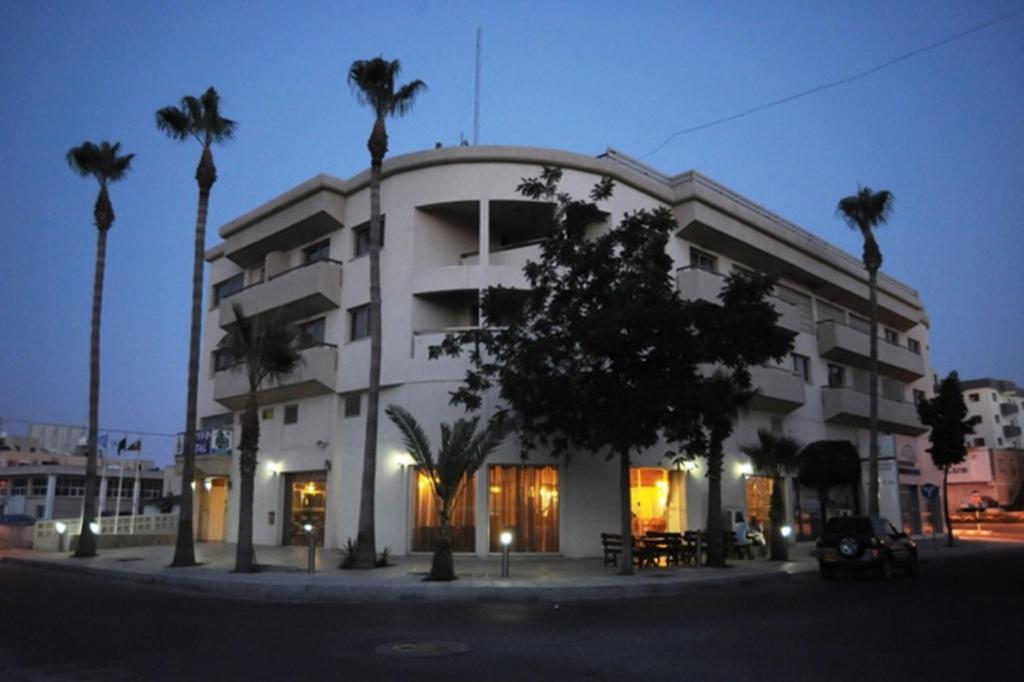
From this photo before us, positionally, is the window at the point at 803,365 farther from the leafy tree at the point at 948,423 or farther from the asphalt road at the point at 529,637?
the asphalt road at the point at 529,637

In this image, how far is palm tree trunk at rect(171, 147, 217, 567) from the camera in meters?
22.4

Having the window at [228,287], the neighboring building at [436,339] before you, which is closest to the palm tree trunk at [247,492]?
the neighboring building at [436,339]

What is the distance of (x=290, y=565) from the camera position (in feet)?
71.7

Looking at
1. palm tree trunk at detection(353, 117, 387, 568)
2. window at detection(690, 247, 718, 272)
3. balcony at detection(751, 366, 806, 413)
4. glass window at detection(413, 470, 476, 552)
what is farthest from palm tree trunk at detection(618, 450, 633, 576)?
window at detection(690, 247, 718, 272)

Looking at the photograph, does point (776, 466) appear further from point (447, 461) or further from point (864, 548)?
point (447, 461)

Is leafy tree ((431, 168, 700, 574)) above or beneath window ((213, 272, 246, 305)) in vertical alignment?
beneath

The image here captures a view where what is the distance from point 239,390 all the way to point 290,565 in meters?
12.4

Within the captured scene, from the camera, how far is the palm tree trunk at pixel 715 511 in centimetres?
2236

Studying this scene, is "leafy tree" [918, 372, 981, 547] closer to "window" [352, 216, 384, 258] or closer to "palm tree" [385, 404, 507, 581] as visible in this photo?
"palm tree" [385, 404, 507, 581]

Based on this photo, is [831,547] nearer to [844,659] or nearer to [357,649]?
[844,659]

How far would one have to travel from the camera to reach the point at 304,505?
30.6 meters

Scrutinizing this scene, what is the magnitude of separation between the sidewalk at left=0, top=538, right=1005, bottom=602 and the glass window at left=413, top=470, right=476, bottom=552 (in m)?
1.17

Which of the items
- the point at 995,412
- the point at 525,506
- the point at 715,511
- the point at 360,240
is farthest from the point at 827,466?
the point at 995,412

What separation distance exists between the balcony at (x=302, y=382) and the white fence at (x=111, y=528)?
247 inches
